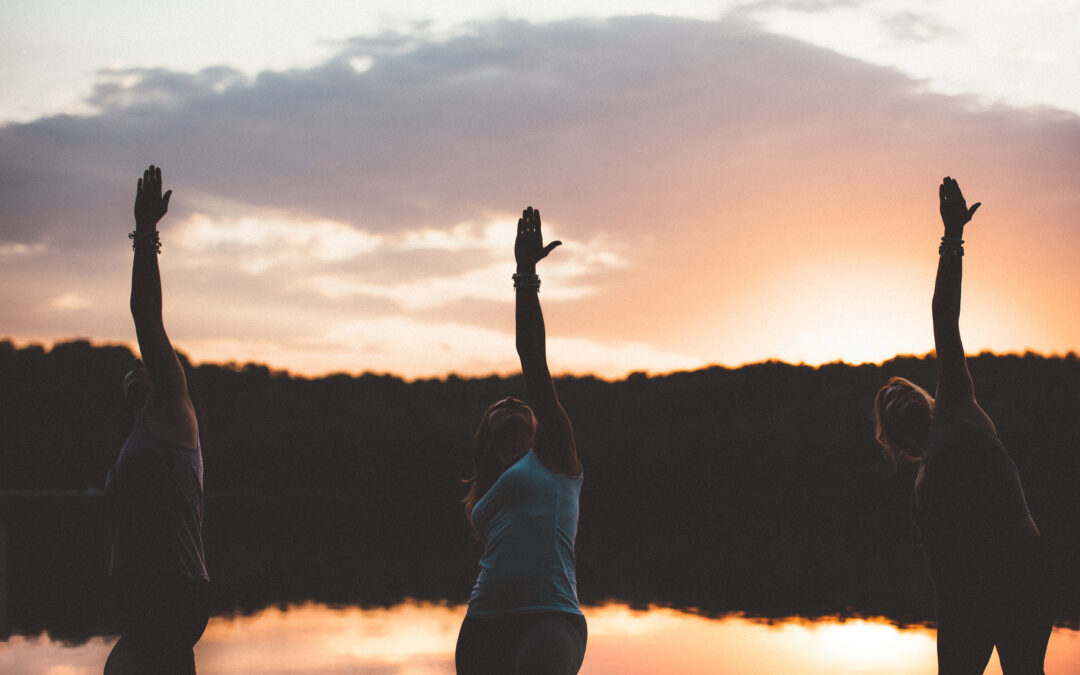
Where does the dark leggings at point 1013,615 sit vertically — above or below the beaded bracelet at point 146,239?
below

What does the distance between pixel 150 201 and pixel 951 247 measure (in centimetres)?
275

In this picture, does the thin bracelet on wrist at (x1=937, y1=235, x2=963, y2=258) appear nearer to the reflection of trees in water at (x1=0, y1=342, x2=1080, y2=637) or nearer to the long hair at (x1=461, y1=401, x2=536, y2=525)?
the long hair at (x1=461, y1=401, x2=536, y2=525)

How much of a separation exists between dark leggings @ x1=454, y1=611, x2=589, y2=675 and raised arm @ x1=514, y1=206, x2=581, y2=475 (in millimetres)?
446

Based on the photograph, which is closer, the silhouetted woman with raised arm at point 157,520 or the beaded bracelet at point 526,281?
the silhouetted woman with raised arm at point 157,520

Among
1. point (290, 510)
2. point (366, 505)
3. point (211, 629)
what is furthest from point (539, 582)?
point (366, 505)

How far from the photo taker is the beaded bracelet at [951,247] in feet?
12.5

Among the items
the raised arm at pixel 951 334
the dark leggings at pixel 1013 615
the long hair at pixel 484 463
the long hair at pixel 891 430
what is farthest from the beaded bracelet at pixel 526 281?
the dark leggings at pixel 1013 615

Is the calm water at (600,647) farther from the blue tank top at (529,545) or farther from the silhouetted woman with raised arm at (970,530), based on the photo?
the blue tank top at (529,545)

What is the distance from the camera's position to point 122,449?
11.8ft

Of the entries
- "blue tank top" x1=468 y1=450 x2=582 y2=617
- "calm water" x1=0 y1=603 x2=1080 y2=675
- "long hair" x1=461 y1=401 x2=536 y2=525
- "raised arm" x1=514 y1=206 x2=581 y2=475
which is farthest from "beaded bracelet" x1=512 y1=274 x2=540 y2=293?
"calm water" x1=0 y1=603 x2=1080 y2=675

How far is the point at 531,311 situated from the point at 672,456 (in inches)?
2323

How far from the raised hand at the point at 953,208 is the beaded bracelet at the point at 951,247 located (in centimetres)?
3

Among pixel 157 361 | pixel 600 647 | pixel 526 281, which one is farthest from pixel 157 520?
pixel 600 647

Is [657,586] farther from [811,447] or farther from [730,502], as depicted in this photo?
[811,447]
